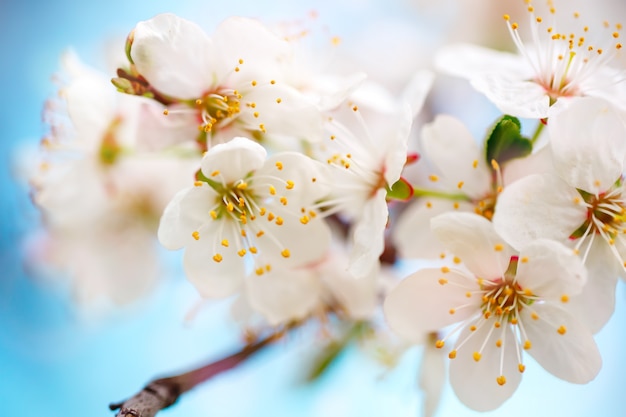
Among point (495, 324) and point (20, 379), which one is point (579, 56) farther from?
point (20, 379)

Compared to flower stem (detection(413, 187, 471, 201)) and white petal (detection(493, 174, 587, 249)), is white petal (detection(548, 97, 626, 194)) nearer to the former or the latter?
white petal (detection(493, 174, 587, 249))

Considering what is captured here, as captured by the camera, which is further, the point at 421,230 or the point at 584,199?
the point at 421,230

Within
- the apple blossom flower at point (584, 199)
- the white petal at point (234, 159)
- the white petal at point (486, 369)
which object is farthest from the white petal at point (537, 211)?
the white petal at point (234, 159)

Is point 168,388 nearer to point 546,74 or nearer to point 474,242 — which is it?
point 474,242

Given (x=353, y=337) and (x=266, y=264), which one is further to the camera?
(x=353, y=337)

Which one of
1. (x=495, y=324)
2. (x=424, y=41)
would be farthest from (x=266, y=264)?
(x=424, y=41)

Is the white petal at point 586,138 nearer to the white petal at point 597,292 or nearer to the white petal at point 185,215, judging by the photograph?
the white petal at point 597,292

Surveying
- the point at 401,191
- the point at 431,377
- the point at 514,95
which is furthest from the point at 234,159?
the point at 431,377
